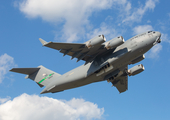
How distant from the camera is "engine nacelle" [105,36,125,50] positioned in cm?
1494

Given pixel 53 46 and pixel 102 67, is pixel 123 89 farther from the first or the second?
pixel 53 46

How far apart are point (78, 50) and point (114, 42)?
296 cm

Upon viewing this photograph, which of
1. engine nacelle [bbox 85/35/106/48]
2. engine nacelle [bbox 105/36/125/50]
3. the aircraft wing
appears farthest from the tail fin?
engine nacelle [bbox 105/36/125/50]

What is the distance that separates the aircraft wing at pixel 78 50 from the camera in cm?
1399

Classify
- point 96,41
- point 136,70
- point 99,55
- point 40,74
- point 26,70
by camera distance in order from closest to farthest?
point 96,41 < point 99,55 < point 26,70 < point 136,70 < point 40,74

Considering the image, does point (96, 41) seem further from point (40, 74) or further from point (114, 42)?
point (40, 74)

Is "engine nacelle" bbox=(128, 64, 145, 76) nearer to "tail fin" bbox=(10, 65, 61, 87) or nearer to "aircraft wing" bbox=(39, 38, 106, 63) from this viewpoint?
"aircraft wing" bbox=(39, 38, 106, 63)

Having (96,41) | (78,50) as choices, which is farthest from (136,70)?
(78,50)

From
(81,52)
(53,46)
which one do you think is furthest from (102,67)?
(53,46)

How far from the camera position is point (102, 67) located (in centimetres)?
1647

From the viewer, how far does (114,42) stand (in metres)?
15.0

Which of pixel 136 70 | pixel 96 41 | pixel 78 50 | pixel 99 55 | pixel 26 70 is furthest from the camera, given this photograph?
pixel 136 70

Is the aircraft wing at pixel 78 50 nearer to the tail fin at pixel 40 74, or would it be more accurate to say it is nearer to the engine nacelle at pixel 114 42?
the engine nacelle at pixel 114 42

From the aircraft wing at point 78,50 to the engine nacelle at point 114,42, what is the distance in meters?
0.54
